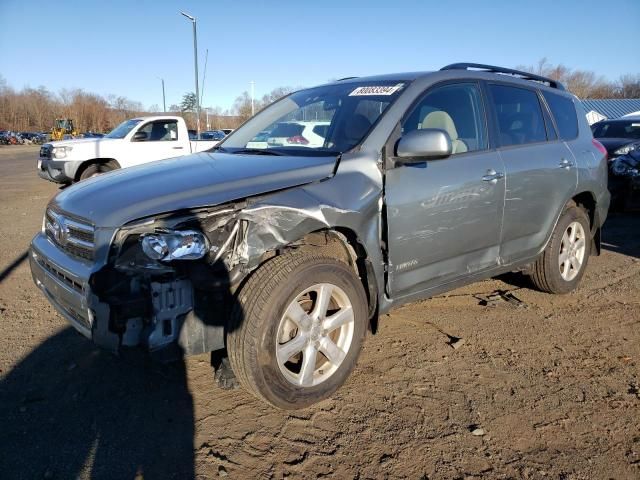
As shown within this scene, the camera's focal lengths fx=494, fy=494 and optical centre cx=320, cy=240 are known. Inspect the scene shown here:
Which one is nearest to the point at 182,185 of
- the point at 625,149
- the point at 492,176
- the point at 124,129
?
the point at 492,176

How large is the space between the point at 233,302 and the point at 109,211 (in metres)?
0.80

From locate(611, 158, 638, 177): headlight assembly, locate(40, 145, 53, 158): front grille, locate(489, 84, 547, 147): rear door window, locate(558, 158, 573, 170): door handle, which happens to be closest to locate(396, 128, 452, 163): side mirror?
locate(489, 84, 547, 147): rear door window

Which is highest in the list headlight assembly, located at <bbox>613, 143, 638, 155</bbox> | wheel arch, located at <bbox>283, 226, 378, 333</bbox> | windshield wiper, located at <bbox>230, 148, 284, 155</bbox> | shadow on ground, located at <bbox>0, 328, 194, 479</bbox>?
windshield wiper, located at <bbox>230, 148, 284, 155</bbox>

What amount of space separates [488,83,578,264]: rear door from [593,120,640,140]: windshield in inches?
328

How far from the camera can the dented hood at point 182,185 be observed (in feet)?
8.23

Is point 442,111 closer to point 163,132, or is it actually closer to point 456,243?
point 456,243

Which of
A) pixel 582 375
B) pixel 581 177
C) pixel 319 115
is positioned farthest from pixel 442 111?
pixel 582 375

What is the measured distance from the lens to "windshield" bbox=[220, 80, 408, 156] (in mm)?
3212

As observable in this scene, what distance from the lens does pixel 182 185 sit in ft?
8.87

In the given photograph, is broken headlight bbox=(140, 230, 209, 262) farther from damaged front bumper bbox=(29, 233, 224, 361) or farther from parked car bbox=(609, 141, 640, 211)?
parked car bbox=(609, 141, 640, 211)

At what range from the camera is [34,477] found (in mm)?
2230

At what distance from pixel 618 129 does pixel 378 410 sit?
11307 mm

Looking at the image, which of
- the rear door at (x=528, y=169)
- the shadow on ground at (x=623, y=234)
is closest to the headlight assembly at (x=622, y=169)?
the shadow on ground at (x=623, y=234)

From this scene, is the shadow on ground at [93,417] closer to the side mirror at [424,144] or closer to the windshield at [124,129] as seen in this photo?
the side mirror at [424,144]
